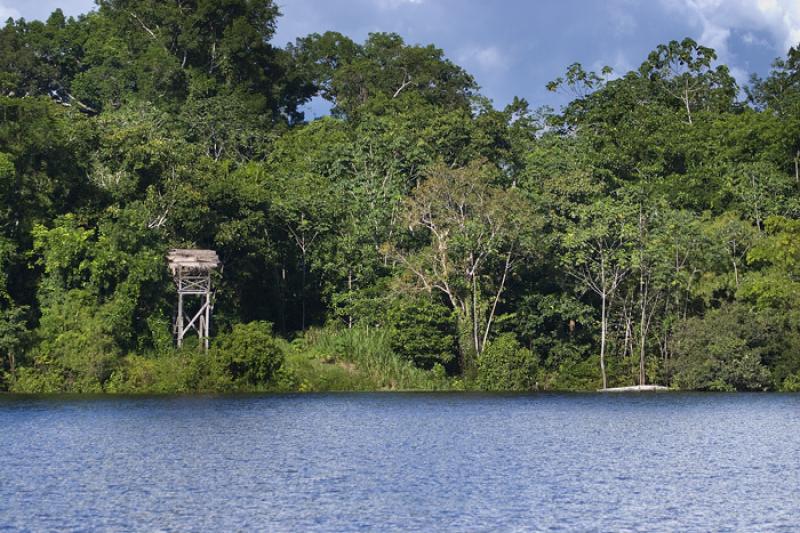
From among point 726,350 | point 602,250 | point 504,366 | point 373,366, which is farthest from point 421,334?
point 726,350

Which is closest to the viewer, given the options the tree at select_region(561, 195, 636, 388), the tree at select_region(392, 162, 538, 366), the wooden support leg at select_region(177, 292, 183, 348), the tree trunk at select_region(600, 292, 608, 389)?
the wooden support leg at select_region(177, 292, 183, 348)

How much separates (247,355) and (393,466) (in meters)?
23.6

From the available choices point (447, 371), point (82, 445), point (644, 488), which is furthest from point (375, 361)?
point (644, 488)

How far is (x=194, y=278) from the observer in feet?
186

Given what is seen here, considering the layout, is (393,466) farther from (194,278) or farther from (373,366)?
(194,278)

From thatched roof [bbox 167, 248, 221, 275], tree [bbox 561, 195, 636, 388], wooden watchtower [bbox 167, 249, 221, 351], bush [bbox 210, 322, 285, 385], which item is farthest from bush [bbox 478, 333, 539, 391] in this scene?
thatched roof [bbox 167, 248, 221, 275]

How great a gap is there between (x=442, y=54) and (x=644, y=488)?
7282 cm

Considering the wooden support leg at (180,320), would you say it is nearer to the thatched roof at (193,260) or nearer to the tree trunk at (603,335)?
the thatched roof at (193,260)

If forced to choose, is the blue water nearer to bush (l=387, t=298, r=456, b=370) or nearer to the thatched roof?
bush (l=387, t=298, r=456, b=370)

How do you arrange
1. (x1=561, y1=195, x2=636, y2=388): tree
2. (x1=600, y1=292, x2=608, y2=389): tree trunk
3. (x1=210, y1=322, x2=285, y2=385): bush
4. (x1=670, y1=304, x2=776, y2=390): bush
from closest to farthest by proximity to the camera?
(x1=210, y1=322, x2=285, y2=385): bush
(x1=670, y1=304, x2=776, y2=390): bush
(x1=600, y1=292, x2=608, y2=389): tree trunk
(x1=561, y1=195, x2=636, y2=388): tree

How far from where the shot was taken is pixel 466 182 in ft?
193

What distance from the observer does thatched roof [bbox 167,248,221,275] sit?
55.7 meters

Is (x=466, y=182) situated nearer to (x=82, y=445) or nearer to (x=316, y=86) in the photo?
(x=82, y=445)

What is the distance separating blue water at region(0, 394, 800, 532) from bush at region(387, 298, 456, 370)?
8.41m
